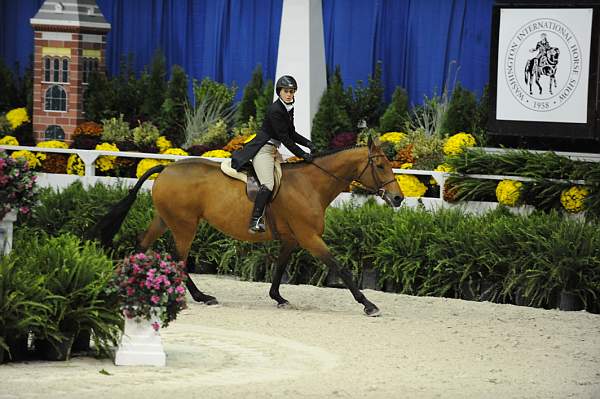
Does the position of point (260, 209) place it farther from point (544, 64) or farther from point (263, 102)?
point (263, 102)

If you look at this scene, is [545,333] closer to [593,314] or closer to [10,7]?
[593,314]

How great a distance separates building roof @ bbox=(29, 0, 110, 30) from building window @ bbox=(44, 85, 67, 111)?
1.03 m

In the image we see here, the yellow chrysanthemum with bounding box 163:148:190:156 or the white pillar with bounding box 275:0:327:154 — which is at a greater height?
the white pillar with bounding box 275:0:327:154

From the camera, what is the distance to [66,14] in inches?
782

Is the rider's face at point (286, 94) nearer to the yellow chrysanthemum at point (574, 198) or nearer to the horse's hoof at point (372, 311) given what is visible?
the horse's hoof at point (372, 311)

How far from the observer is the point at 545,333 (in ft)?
39.6

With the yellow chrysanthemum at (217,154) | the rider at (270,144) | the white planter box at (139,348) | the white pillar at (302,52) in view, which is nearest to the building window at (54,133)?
the yellow chrysanthemum at (217,154)

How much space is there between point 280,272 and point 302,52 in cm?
571

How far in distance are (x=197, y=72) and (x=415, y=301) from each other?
855cm

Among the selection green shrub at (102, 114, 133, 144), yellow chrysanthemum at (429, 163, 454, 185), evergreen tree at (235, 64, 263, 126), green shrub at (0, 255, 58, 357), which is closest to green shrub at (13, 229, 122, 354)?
green shrub at (0, 255, 58, 357)

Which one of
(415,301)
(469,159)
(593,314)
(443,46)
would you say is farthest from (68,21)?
(593,314)

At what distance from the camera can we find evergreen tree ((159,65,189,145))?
801 inches

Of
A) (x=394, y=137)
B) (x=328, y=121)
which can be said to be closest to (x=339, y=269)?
(x=394, y=137)

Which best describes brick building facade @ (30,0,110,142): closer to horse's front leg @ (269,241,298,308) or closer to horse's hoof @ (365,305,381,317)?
horse's front leg @ (269,241,298,308)
